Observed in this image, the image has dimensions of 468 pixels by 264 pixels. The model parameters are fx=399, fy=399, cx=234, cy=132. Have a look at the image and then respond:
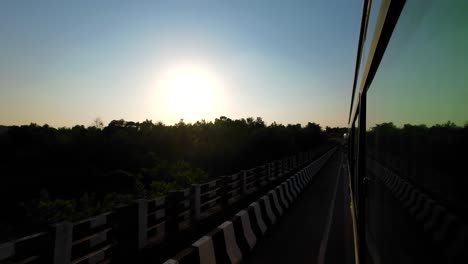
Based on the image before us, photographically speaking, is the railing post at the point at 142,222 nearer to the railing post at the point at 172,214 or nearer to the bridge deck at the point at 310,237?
the railing post at the point at 172,214

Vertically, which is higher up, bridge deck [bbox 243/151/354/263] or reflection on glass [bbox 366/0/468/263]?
reflection on glass [bbox 366/0/468/263]

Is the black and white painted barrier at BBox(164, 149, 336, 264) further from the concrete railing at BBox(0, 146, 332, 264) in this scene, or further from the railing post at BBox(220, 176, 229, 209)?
the railing post at BBox(220, 176, 229, 209)

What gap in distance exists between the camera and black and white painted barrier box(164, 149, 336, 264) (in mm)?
5227

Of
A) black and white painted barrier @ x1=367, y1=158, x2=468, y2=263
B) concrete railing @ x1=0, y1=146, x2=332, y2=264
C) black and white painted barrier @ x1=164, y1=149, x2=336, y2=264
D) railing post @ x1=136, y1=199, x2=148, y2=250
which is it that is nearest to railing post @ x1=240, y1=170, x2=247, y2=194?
concrete railing @ x1=0, y1=146, x2=332, y2=264

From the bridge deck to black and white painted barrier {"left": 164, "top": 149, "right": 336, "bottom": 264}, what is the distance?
219mm

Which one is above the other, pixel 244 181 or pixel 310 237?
pixel 244 181

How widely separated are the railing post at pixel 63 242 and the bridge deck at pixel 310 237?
114 inches

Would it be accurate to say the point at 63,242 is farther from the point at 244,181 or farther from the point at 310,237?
the point at 244,181

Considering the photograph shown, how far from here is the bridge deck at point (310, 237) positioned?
7215 millimetres

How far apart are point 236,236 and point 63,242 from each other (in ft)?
9.83

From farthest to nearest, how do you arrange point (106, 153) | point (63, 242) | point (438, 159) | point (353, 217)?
point (106, 153), point (353, 217), point (63, 242), point (438, 159)

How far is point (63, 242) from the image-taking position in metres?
5.81

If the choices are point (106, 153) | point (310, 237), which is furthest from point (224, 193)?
point (106, 153)

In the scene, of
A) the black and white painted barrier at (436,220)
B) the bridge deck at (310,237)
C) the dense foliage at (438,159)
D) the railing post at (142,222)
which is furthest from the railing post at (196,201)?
the dense foliage at (438,159)
